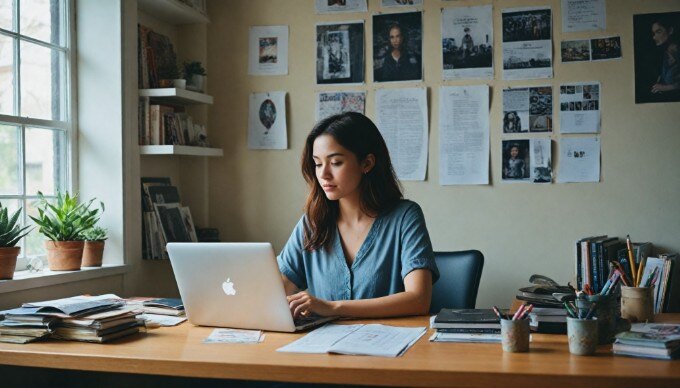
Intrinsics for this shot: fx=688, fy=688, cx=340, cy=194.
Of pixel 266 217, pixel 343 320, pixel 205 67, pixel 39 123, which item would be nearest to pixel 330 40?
pixel 205 67

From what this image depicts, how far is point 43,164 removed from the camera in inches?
113

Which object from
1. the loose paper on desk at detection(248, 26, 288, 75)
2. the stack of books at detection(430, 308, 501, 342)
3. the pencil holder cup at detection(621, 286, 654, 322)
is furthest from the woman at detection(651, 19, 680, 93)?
the stack of books at detection(430, 308, 501, 342)

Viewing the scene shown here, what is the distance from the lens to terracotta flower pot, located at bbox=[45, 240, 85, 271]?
106 inches

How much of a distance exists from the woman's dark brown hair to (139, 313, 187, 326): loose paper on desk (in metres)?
0.52

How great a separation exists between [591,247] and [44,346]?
223 cm

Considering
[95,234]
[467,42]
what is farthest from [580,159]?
[95,234]

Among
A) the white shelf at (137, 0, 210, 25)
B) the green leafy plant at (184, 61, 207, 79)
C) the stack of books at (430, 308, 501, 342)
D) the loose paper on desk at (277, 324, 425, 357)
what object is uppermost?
the white shelf at (137, 0, 210, 25)

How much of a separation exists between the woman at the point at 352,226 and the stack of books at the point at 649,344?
2.45 feet

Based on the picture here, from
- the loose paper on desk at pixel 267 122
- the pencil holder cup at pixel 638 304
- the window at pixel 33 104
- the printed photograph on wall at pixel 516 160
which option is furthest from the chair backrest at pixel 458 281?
the window at pixel 33 104

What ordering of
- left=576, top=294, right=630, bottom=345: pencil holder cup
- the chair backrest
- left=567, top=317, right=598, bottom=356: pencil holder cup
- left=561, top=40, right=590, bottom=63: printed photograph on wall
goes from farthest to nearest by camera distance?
left=561, top=40, right=590, bottom=63: printed photograph on wall → the chair backrest → left=576, top=294, right=630, bottom=345: pencil holder cup → left=567, top=317, right=598, bottom=356: pencil holder cup

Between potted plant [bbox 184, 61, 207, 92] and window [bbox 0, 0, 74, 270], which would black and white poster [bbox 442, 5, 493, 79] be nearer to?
potted plant [bbox 184, 61, 207, 92]

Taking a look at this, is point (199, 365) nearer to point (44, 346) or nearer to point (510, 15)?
point (44, 346)

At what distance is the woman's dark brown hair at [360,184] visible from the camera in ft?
7.72

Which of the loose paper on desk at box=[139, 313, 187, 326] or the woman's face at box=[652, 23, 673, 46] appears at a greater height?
the woman's face at box=[652, 23, 673, 46]
